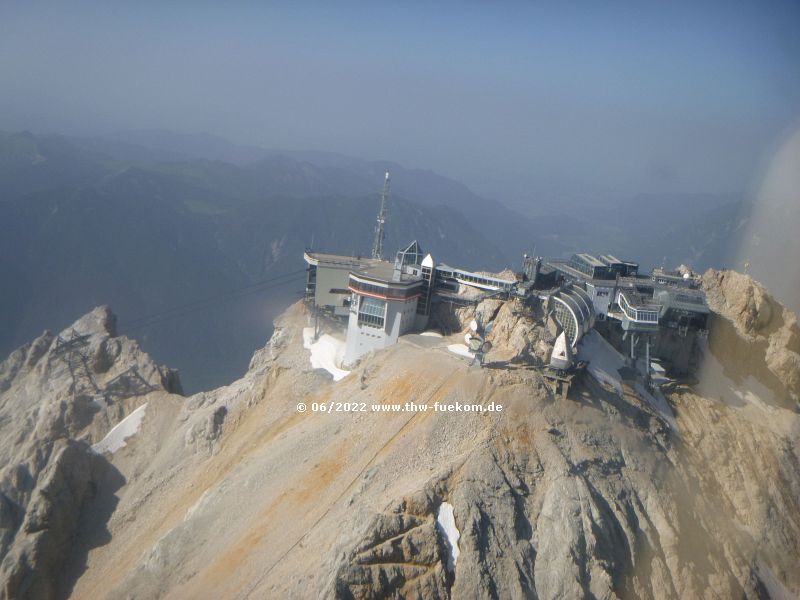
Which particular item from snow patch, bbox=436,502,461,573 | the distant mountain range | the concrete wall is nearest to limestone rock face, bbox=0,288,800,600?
snow patch, bbox=436,502,461,573

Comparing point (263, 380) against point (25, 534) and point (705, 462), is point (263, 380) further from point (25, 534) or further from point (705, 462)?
point (705, 462)

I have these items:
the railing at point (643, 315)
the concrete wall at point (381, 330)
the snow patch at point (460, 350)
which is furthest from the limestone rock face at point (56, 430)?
the railing at point (643, 315)

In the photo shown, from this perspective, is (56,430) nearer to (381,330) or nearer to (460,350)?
(381,330)

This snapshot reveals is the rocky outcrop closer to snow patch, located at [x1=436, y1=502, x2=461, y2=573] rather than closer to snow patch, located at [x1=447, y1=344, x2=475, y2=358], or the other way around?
snow patch, located at [x1=447, y1=344, x2=475, y2=358]

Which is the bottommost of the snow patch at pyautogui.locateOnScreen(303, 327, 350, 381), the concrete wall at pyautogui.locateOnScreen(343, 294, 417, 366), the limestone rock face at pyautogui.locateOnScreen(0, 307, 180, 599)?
the limestone rock face at pyautogui.locateOnScreen(0, 307, 180, 599)

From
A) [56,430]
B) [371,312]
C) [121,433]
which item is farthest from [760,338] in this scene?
[56,430]

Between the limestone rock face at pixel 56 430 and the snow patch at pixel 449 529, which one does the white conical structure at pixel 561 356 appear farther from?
the limestone rock face at pixel 56 430

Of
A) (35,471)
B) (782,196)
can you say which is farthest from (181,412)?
(782,196)
